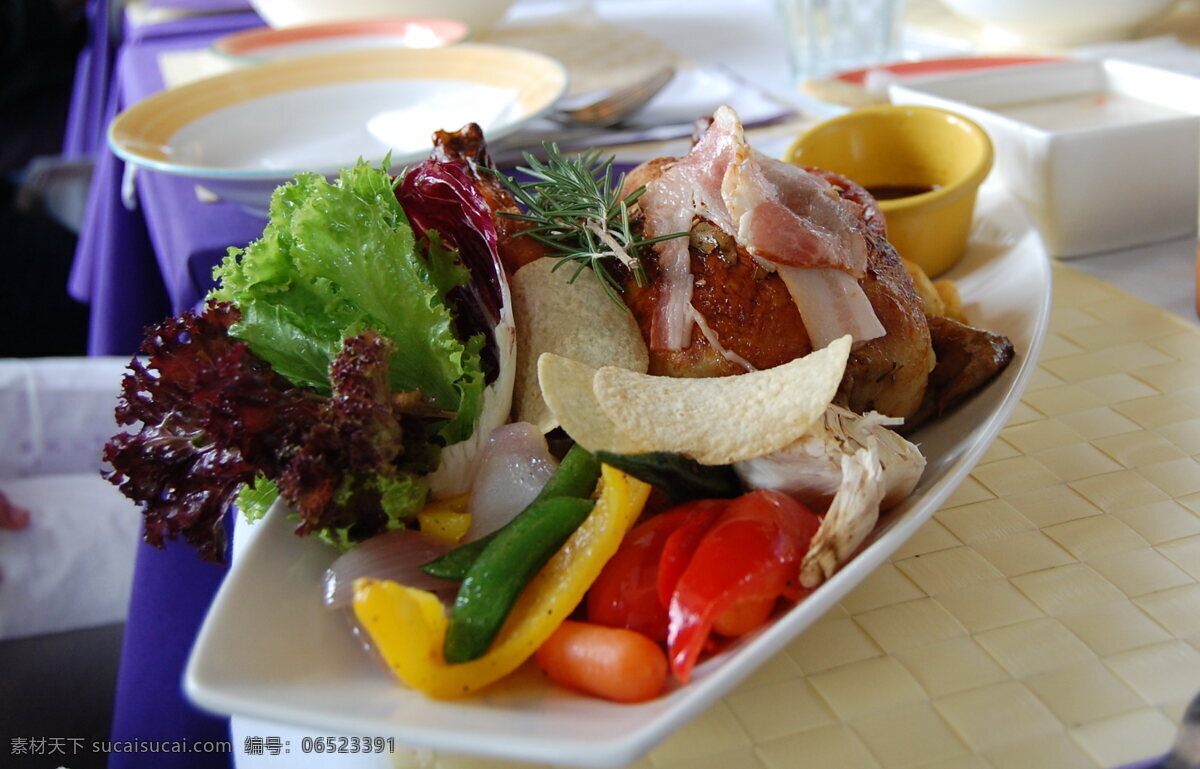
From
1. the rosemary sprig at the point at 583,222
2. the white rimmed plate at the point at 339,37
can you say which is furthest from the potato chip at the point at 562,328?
the white rimmed plate at the point at 339,37

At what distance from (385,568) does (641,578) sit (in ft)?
1.02

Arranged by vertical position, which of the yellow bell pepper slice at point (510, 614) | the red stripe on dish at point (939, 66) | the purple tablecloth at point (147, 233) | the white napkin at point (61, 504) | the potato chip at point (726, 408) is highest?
the red stripe on dish at point (939, 66)

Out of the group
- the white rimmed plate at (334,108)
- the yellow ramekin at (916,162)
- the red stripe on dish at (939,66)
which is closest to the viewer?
the yellow ramekin at (916,162)

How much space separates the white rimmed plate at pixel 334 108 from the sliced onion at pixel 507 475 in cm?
109

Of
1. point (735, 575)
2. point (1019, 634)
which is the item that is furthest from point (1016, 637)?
point (735, 575)

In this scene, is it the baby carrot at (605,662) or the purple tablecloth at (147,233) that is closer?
the baby carrot at (605,662)

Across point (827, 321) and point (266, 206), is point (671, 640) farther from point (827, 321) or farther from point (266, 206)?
point (266, 206)

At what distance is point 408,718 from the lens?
977 mm

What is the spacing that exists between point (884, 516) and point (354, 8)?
3.53 meters

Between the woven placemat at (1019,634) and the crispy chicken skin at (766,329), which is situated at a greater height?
the crispy chicken skin at (766,329)

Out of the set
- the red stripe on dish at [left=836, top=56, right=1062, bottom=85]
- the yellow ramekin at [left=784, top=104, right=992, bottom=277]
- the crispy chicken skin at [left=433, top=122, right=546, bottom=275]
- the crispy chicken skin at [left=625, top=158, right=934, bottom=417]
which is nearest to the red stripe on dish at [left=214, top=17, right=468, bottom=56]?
the red stripe on dish at [left=836, top=56, right=1062, bottom=85]

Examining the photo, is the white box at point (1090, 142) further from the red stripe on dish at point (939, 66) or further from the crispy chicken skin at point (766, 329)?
the crispy chicken skin at point (766, 329)

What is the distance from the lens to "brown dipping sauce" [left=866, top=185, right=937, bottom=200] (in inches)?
86.7

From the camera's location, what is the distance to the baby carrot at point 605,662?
1.03 metres
